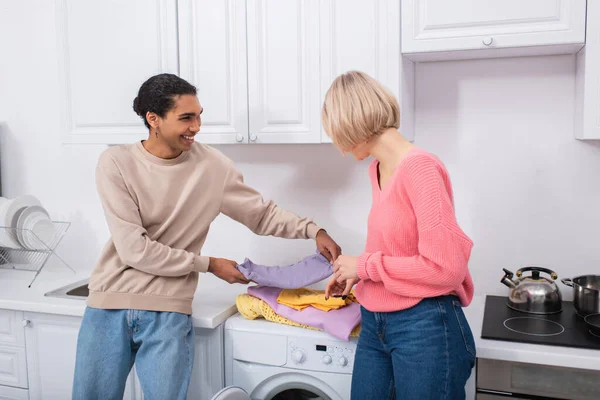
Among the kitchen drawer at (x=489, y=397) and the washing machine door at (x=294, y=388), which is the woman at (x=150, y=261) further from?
the kitchen drawer at (x=489, y=397)

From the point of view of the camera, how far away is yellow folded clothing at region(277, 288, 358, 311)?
203 centimetres

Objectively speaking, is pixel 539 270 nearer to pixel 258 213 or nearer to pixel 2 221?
pixel 258 213

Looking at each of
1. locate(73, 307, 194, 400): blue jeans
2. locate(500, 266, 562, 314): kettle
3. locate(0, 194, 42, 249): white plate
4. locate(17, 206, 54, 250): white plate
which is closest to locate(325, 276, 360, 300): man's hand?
locate(73, 307, 194, 400): blue jeans

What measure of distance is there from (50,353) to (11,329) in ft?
0.65

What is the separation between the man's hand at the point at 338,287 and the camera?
65.1 inches

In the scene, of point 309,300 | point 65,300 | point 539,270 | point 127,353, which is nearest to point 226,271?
point 309,300

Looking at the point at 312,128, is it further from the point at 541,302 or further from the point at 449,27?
the point at 541,302

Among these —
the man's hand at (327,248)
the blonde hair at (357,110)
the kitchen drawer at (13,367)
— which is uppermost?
the blonde hair at (357,110)

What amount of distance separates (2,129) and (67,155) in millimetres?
386

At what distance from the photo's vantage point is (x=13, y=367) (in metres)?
2.39

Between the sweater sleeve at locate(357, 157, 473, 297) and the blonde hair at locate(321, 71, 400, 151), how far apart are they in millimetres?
158

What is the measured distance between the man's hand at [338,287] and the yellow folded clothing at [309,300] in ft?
0.57

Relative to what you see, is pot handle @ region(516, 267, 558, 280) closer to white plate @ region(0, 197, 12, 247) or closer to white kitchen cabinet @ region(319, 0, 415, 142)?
white kitchen cabinet @ region(319, 0, 415, 142)

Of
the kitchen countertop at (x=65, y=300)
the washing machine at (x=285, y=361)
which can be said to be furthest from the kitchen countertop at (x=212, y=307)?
the washing machine at (x=285, y=361)
